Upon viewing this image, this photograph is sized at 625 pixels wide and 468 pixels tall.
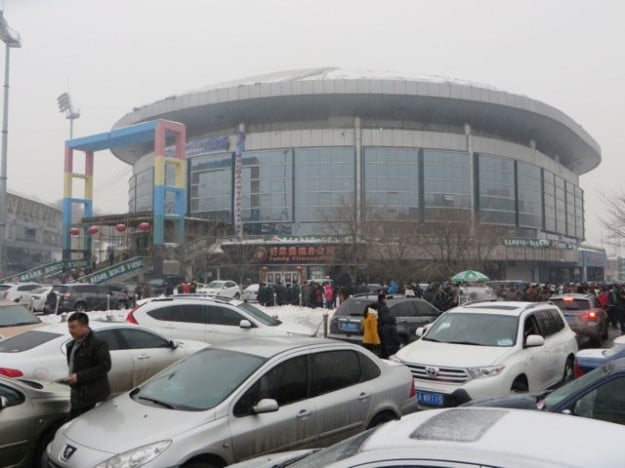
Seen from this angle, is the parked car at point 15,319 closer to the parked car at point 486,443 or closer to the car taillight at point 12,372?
the car taillight at point 12,372

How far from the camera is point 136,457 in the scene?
4.30m

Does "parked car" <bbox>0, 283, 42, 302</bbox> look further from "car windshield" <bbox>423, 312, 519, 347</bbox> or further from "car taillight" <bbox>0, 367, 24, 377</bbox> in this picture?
"car windshield" <bbox>423, 312, 519, 347</bbox>

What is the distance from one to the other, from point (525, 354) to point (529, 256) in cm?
5713

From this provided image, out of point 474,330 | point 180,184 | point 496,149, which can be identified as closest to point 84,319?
point 474,330

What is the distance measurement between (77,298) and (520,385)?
22712 mm

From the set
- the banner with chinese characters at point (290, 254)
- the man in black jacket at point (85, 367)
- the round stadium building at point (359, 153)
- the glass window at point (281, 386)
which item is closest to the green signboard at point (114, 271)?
the banner with chinese characters at point (290, 254)

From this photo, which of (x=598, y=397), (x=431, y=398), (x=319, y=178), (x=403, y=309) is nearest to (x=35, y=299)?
(x=403, y=309)

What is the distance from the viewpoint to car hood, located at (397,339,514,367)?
7.88 meters

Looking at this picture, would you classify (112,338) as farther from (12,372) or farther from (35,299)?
(35,299)

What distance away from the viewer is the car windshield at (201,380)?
5.11 meters

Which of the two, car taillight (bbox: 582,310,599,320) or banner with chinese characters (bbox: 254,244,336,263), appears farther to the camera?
banner with chinese characters (bbox: 254,244,336,263)

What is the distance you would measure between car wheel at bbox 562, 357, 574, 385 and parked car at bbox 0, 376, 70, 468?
7.67 metres

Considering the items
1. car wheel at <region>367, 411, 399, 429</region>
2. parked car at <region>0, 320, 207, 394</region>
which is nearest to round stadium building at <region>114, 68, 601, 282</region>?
parked car at <region>0, 320, 207, 394</region>

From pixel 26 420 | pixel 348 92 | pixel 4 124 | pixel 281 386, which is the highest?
pixel 348 92
